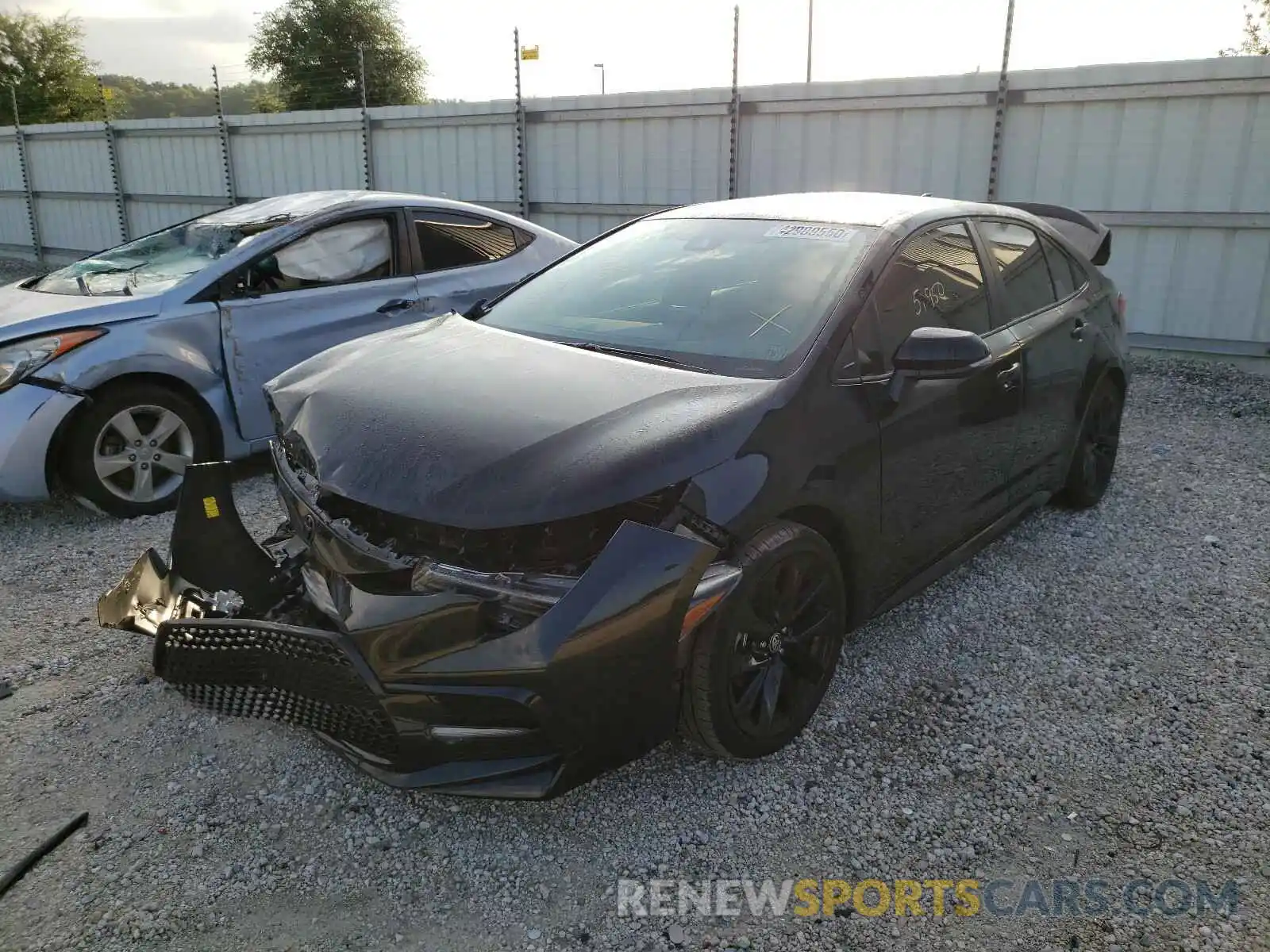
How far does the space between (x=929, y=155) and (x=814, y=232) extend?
19.1ft

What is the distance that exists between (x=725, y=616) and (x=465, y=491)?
0.73 meters

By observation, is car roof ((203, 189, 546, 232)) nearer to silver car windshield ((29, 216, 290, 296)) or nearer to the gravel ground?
silver car windshield ((29, 216, 290, 296))

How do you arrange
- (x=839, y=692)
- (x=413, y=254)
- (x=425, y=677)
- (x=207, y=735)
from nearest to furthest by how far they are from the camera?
(x=425, y=677) → (x=207, y=735) → (x=839, y=692) → (x=413, y=254)

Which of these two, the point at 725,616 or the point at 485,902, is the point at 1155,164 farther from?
the point at 485,902

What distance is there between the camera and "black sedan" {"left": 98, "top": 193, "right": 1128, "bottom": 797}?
7.05ft

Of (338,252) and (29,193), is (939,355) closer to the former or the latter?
(338,252)

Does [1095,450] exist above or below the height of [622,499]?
below

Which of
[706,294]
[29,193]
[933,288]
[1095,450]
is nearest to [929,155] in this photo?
[1095,450]

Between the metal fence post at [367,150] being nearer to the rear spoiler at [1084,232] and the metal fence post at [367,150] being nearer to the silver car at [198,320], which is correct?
the silver car at [198,320]

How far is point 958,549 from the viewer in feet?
11.3

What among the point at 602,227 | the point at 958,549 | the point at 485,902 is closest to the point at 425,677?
the point at 485,902

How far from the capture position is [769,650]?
8.45 feet

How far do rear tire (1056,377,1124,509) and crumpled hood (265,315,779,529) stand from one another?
2.55 metres

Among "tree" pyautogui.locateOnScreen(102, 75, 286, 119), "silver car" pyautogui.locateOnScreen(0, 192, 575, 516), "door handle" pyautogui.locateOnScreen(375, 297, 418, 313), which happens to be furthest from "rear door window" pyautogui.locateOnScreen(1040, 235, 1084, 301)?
"tree" pyautogui.locateOnScreen(102, 75, 286, 119)
